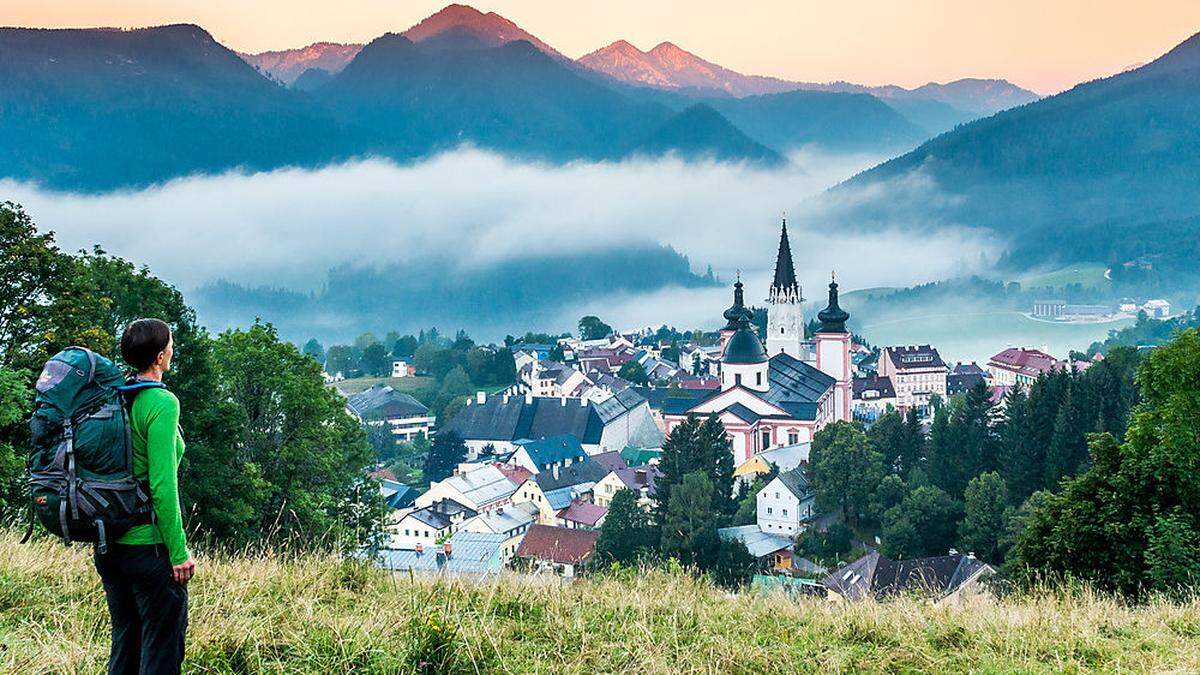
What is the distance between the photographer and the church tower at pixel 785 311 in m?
69.9

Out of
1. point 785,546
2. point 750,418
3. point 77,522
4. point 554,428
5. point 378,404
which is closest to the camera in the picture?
point 77,522

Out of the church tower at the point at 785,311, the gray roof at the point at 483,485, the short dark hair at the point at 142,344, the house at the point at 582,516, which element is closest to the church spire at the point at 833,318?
the church tower at the point at 785,311

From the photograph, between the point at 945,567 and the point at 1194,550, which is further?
the point at 945,567

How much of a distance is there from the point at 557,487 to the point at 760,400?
1250 cm

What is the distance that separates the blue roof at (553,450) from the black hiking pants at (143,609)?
59716mm

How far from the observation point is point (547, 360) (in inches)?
4567

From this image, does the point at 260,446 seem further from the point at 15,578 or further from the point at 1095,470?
the point at 1095,470

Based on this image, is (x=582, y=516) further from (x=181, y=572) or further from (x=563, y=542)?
(x=181, y=572)

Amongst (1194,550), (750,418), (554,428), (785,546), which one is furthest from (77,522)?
(554,428)

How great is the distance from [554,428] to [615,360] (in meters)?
38.2

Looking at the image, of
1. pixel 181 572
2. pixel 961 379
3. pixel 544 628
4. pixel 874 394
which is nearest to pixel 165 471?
pixel 181 572

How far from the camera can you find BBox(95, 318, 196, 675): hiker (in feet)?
10.7

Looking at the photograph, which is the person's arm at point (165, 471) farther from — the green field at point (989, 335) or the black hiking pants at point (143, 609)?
the green field at point (989, 335)

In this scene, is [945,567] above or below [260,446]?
below
